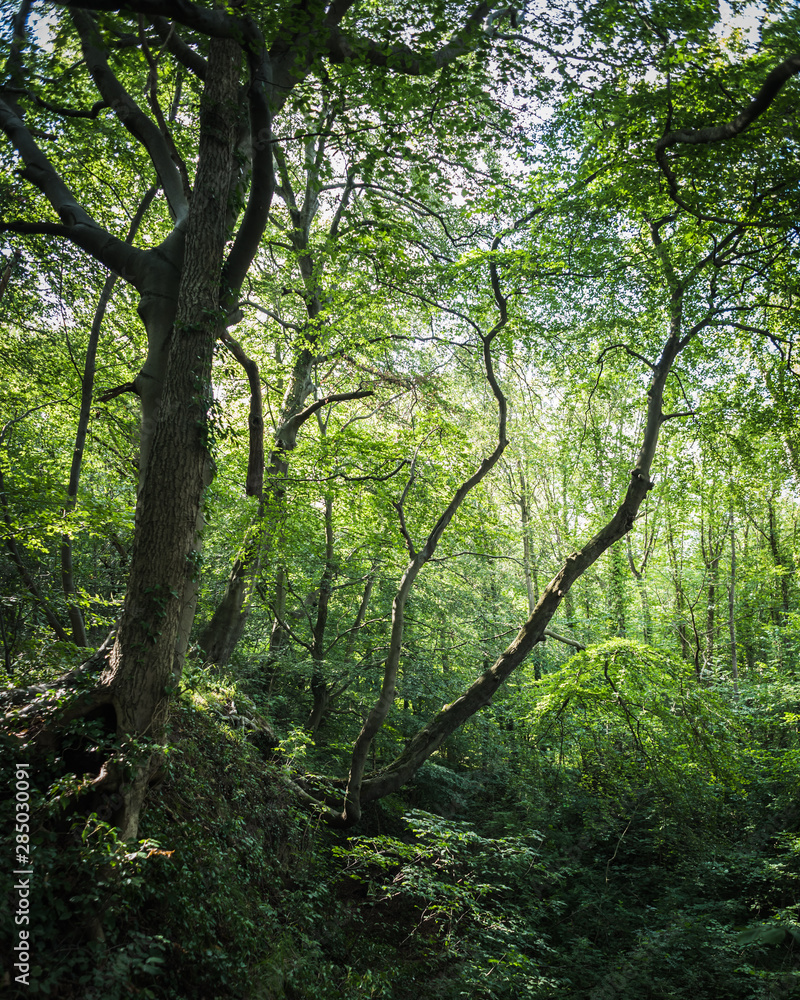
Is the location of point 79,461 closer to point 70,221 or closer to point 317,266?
point 70,221

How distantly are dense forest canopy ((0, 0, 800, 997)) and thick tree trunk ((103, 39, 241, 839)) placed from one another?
23 mm

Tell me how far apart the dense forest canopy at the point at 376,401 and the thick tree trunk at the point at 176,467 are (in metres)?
0.02

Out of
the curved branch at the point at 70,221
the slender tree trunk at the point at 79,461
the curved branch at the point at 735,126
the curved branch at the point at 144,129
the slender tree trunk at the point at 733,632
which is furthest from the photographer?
the slender tree trunk at the point at 733,632

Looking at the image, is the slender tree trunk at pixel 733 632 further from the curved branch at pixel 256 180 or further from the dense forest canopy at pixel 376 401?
the curved branch at pixel 256 180

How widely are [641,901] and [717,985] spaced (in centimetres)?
232

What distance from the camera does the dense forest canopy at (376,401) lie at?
405 centimetres

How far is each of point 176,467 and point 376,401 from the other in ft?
23.4

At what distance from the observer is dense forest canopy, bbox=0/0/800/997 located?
13.3 feet

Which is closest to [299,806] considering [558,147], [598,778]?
[598,778]

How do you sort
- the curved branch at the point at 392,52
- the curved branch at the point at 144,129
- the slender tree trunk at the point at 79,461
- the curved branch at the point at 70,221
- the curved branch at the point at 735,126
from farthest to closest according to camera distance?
the slender tree trunk at the point at 79,461 < the curved branch at the point at 144,129 < the curved branch at the point at 70,221 < the curved branch at the point at 392,52 < the curved branch at the point at 735,126

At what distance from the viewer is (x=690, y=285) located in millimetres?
6309

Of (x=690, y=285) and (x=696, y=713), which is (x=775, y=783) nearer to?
(x=696, y=713)

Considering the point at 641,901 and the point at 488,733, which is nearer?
the point at 641,901

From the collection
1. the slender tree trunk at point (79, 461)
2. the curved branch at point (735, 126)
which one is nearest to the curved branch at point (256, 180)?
the slender tree trunk at point (79, 461)
